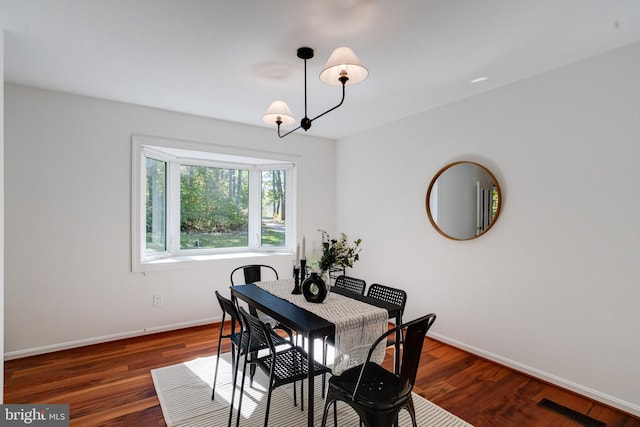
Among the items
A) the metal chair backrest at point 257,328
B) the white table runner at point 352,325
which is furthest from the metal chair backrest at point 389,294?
the metal chair backrest at point 257,328

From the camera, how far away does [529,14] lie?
1866mm

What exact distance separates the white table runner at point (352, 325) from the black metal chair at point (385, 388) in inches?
8.3

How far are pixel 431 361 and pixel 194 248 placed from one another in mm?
3043

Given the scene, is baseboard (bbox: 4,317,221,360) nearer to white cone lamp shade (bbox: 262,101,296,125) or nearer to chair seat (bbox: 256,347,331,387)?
chair seat (bbox: 256,347,331,387)

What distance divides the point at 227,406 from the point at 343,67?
2.30m

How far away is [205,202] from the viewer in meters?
4.38

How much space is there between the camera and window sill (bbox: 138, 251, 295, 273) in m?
3.56

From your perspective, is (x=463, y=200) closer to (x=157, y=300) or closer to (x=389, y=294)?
(x=389, y=294)

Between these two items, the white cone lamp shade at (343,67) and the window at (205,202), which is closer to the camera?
the white cone lamp shade at (343,67)

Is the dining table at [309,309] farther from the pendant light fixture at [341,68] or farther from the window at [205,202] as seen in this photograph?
the window at [205,202]

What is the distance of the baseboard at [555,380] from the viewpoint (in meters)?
2.25

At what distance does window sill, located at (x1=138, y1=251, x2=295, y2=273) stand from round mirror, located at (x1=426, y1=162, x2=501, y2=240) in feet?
6.70

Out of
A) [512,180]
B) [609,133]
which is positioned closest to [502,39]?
[609,133]

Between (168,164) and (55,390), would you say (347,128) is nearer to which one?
(168,164)
